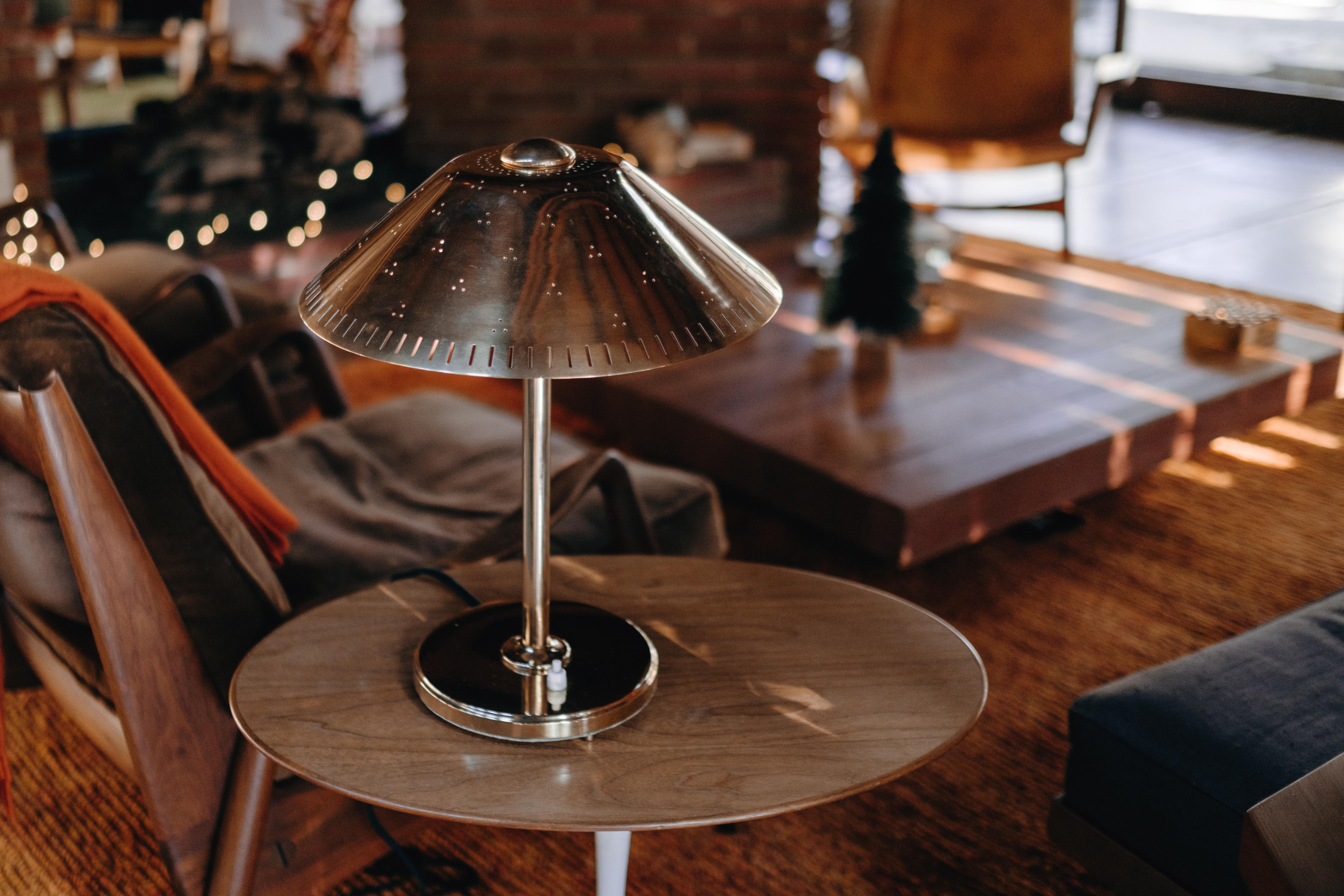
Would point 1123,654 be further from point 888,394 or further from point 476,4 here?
point 476,4

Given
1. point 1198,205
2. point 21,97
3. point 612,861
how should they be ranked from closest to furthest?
point 612,861 → point 21,97 → point 1198,205

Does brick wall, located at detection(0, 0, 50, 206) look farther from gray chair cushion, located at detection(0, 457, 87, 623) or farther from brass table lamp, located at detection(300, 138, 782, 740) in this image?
brass table lamp, located at detection(300, 138, 782, 740)

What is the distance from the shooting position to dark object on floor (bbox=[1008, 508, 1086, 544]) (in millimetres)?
2342

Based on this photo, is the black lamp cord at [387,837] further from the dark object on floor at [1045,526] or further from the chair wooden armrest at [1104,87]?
the chair wooden armrest at [1104,87]

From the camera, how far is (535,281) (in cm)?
84

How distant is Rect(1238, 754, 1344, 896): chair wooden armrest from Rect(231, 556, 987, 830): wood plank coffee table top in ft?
0.76

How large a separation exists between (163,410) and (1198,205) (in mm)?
4323

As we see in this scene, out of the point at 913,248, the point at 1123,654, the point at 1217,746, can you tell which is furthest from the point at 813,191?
the point at 1217,746

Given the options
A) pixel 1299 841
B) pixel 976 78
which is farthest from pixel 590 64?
pixel 1299 841

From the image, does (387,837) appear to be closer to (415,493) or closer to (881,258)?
(415,493)

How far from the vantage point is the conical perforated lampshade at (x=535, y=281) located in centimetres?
82

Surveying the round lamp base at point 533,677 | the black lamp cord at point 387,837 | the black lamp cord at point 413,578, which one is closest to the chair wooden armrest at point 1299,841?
the round lamp base at point 533,677

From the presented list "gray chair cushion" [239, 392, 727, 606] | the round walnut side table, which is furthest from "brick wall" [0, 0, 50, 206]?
the round walnut side table

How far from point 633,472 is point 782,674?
67 cm
